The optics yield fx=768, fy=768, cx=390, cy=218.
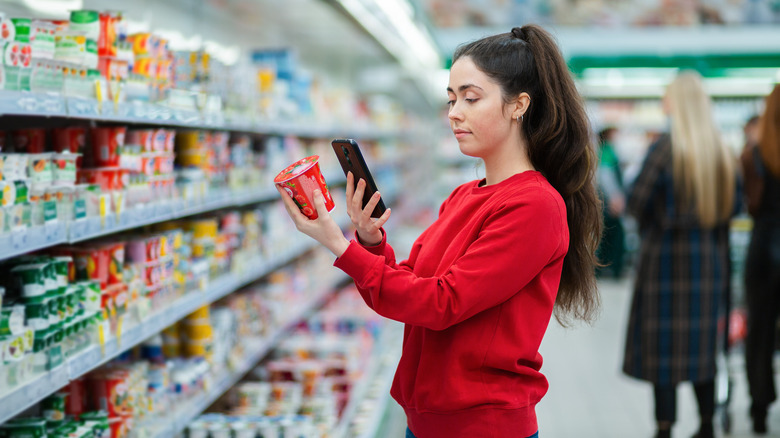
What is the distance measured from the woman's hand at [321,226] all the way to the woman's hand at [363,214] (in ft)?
0.37

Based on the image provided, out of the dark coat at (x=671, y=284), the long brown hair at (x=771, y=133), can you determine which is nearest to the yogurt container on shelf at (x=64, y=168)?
the dark coat at (x=671, y=284)

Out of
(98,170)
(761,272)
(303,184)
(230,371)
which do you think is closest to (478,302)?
(303,184)

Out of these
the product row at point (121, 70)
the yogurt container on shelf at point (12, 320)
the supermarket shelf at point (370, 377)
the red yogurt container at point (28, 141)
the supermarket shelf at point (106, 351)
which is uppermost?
the product row at point (121, 70)

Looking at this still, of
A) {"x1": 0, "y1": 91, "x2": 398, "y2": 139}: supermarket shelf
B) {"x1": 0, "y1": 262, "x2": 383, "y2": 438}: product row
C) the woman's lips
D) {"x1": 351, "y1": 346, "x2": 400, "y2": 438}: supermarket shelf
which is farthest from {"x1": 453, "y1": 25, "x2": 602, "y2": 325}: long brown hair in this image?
{"x1": 351, "y1": 346, "x2": 400, "y2": 438}: supermarket shelf

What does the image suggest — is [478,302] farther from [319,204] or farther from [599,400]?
[599,400]

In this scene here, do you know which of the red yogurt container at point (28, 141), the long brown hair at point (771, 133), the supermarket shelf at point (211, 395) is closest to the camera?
the red yogurt container at point (28, 141)

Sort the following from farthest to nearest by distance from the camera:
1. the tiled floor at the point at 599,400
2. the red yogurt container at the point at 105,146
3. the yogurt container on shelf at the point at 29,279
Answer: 1. the tiled floor at the point at 599,400
2. the red yogurt container at the point at 105,146
3. the yogurt container on shelf at the point at 29,279

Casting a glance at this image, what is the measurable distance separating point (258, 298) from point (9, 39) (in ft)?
7.12

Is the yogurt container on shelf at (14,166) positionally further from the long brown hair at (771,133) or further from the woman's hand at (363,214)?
the long brown hair at (771,133)

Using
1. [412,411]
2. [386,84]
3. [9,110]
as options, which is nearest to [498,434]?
[412,411]

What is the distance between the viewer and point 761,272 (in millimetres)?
4332

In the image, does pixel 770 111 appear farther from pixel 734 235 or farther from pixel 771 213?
pixel 734 235

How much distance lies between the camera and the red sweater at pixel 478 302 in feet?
5.05

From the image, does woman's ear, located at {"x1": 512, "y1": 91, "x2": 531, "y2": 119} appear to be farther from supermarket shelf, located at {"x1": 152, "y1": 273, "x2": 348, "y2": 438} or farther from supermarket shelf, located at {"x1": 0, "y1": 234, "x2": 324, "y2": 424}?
supermarket shelf, located at {"x1": 152, "y1": 273, "x2": 348, "y2": 438}
